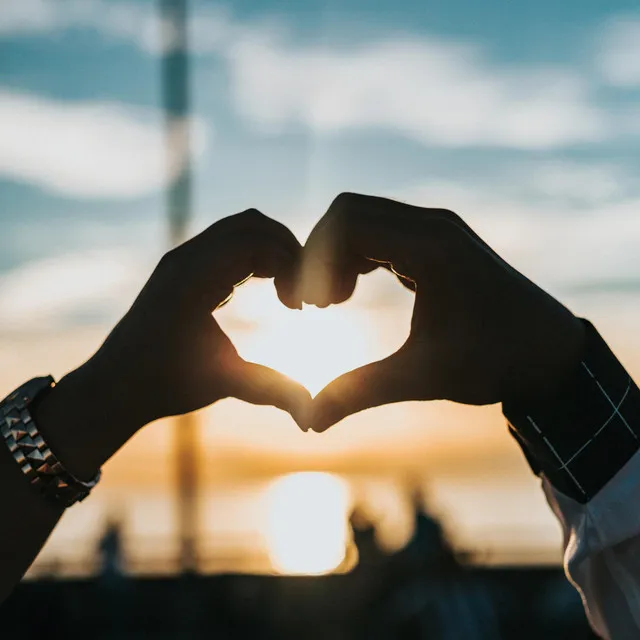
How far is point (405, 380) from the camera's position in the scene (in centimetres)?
229

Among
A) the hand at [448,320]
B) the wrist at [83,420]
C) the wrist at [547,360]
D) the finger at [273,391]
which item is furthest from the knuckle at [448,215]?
the wrist at [83,420]

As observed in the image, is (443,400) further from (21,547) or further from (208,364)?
(21,547)

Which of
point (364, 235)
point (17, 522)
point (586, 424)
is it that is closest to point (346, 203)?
point (364, 235)

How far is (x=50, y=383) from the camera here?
2357 millimetres

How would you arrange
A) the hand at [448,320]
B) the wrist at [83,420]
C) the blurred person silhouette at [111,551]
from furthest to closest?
the blurred person silhouette at [111,551] < the wrist at [83,420] < the hand at [448,320]

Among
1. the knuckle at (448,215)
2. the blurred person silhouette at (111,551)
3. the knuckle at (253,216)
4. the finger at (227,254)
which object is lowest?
the blurred person silhouette at (111,551)

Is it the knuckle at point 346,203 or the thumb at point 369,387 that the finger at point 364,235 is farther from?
the thumb at point 369,387

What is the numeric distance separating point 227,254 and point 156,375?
0.94 ft

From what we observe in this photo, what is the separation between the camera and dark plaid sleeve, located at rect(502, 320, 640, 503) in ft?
7.33

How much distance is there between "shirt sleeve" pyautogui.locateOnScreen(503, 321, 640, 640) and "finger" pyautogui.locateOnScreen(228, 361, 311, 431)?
1.32ft

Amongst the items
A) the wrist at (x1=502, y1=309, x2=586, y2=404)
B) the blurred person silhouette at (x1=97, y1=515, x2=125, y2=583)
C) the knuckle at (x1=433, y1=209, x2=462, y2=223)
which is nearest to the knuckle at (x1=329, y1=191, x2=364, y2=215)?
the knuckle at (x1=433, y1=209, x2=462, y2=223)

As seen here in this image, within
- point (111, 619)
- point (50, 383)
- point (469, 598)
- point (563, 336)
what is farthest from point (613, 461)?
point (111, 619)

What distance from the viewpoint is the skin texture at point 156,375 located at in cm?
227

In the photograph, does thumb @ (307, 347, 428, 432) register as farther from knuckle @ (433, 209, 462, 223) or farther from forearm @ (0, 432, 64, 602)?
forearm @ (0, 432, 64, 602)
